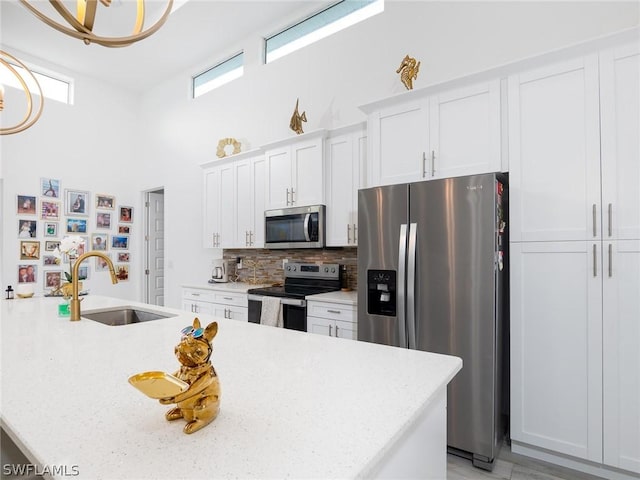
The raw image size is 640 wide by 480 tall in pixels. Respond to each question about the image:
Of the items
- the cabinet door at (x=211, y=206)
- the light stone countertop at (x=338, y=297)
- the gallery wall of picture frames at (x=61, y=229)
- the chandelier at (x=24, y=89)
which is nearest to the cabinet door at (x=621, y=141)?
the light stone countertop at (x=338, y=297)

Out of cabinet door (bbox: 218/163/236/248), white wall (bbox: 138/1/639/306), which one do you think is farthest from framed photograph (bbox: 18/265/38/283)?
cabinet door (bbox: 218/163/236/248)

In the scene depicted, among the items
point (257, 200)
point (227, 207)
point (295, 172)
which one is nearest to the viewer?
point (295, 172)

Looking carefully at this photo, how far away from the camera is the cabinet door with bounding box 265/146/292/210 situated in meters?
3.79

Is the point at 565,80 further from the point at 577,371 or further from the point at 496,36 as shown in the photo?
the point at 577,371

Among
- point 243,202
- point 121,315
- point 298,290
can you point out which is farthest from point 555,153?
point 243,202

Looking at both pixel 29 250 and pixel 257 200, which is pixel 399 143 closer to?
pixel 257 200

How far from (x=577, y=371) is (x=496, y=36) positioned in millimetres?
2534

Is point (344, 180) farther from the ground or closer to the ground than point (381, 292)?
farther from the ground

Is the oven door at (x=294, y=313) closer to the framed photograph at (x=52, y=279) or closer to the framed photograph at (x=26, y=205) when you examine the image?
the framed photograph at (x=52, y=279)

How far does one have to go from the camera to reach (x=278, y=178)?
387cm

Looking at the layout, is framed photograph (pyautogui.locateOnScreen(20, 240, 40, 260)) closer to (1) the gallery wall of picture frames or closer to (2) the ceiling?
(1) the gallery wall of picture frames

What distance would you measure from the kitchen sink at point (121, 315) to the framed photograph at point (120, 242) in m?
3.96

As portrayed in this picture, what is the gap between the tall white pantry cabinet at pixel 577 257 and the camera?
1.87 metres

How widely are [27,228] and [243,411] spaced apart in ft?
18.3
